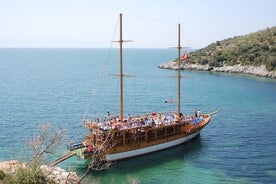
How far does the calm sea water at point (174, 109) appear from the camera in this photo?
108 feet

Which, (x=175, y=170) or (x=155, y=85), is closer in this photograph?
(x=175, y=170)

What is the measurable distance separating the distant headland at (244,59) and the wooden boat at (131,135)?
2659 inches

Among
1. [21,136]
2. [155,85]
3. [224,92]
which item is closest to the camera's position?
[21,136]

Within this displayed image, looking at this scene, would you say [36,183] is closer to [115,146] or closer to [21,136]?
[115,146]

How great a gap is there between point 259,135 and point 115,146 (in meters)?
19.4

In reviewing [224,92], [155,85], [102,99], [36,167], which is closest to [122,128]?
[36,167]

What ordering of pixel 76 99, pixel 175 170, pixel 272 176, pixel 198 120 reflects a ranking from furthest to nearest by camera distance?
1. pixel 76 99
2. pixel 198 120
3. pixel 175 170
4. pixel 272 176

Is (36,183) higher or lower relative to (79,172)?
Result: higher

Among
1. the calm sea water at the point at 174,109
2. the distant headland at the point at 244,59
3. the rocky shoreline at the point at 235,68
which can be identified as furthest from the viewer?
the distant headland at the point at 244,59

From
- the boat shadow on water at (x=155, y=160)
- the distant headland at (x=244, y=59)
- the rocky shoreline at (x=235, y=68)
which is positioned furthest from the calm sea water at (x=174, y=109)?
the distant headland at (x=244, y=59)

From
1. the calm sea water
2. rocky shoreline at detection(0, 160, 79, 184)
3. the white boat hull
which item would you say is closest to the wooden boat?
the white boat hull

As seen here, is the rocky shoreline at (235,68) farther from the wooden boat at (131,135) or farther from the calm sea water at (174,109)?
the wooden boat at (131,135)

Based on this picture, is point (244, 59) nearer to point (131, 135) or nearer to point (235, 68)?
point (235, 68)

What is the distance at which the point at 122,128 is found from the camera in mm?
35688
